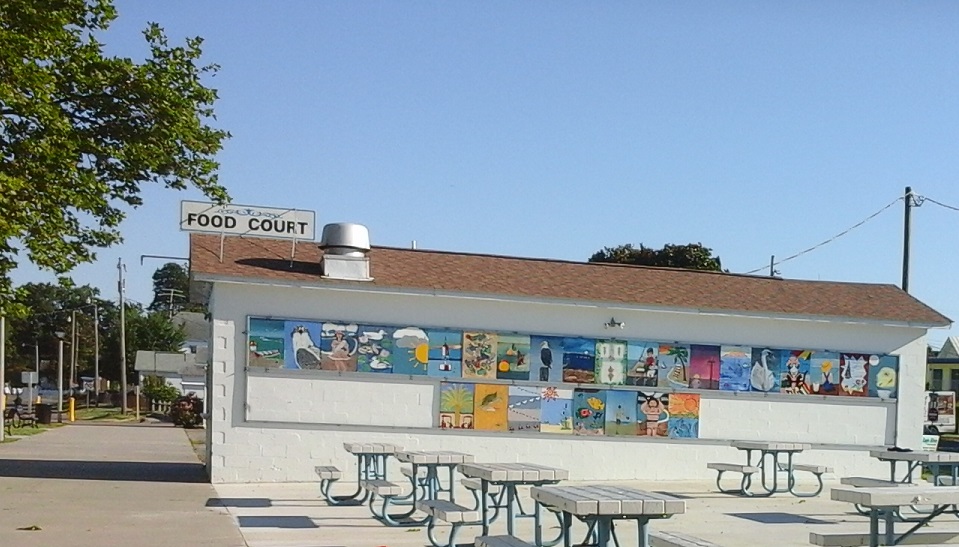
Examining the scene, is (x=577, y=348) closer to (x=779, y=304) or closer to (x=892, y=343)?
(x=779, y=304)

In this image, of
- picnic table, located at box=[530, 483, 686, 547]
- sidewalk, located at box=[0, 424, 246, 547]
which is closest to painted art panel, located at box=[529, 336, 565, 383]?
sidewalk, located at box=[0, 424, 246, 547]

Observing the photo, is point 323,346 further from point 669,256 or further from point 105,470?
point 669,256

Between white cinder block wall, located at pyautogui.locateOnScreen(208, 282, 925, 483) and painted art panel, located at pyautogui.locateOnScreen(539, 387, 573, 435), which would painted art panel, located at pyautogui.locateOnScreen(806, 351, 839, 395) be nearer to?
white cinder block wall, located at pyautogui.locateOnScreen(208, 282, 925, 483)

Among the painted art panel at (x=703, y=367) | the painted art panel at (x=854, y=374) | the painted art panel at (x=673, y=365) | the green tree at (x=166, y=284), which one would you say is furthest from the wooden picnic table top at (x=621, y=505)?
the green tree at (x=166, y=284)

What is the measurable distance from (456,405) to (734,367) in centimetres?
532

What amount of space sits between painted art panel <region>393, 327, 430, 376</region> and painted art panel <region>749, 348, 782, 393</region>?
6176mm

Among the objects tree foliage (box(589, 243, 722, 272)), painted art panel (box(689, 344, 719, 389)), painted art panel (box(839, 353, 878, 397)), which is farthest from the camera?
tree foliage (box(589, 243, 722, 272))

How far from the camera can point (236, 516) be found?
1423cm

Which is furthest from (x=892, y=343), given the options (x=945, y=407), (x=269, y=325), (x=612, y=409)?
(x=945, y=407)

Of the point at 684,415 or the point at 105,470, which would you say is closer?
the point at 684,415

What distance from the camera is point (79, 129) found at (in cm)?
1986

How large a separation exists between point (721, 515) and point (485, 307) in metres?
6.12

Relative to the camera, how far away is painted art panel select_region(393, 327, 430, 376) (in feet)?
63.8

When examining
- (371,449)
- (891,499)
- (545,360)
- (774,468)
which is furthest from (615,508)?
(545,360)
